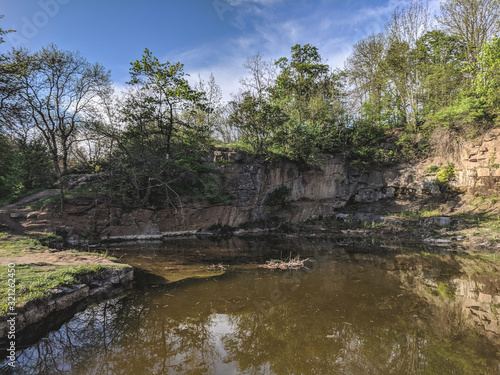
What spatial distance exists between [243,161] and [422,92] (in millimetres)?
17425

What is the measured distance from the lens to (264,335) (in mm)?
4594

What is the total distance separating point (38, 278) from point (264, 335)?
5319 mm

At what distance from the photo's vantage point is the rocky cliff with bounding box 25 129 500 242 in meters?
15.5

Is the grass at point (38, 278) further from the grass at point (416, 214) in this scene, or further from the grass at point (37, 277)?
the grass at point (416, 214)

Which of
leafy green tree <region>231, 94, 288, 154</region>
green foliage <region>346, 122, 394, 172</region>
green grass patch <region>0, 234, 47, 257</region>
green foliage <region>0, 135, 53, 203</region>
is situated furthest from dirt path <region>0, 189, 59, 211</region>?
green foliage <region>346, 122, 394, 172</region>

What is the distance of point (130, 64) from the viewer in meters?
16.1

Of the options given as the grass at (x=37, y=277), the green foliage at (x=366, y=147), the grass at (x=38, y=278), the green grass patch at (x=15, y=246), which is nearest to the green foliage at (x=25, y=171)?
the green grass patch at (x=15, y=246)

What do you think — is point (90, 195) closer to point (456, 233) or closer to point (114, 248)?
point (114, 248)

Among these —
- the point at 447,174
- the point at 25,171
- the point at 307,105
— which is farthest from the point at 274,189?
the point at 25,171

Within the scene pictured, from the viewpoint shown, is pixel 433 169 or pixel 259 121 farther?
pixel 259 121

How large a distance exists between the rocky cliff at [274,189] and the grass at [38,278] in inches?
354

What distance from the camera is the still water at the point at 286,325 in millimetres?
3760

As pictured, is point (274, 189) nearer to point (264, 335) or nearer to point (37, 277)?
point (264, 335)

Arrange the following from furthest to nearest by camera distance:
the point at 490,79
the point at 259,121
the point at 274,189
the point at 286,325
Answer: the point at 274,189 < the point at 259,121 < the point at 490,79 < the point at 286,325
